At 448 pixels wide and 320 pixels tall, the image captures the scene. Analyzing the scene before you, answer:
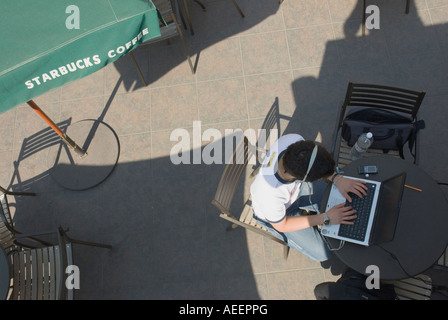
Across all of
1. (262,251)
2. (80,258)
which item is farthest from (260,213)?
(80,258)

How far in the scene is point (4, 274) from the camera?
249 cm

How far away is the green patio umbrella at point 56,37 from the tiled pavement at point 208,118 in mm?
1472

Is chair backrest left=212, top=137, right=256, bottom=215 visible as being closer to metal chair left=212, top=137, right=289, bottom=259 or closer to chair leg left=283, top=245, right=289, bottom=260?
metal chair left=212, top=137, right=289, bottom=259

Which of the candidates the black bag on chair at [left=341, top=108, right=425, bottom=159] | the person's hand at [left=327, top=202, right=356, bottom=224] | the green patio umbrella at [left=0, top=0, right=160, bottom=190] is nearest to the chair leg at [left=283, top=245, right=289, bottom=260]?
the person's hand at [left=327, top=202, right=356, bottom=224]

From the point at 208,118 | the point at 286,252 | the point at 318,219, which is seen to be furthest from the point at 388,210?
the point at 208,118

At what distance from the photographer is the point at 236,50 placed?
150 inches

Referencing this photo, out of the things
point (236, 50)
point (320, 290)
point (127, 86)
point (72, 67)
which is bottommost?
point (320, 290)

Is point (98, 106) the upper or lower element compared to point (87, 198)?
upper

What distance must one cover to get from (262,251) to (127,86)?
237 cm

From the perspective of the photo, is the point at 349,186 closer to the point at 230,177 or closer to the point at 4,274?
the point at 230,177

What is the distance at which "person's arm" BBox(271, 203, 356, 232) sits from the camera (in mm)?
2166

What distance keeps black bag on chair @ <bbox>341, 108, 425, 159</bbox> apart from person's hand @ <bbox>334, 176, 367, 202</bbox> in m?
0.46
